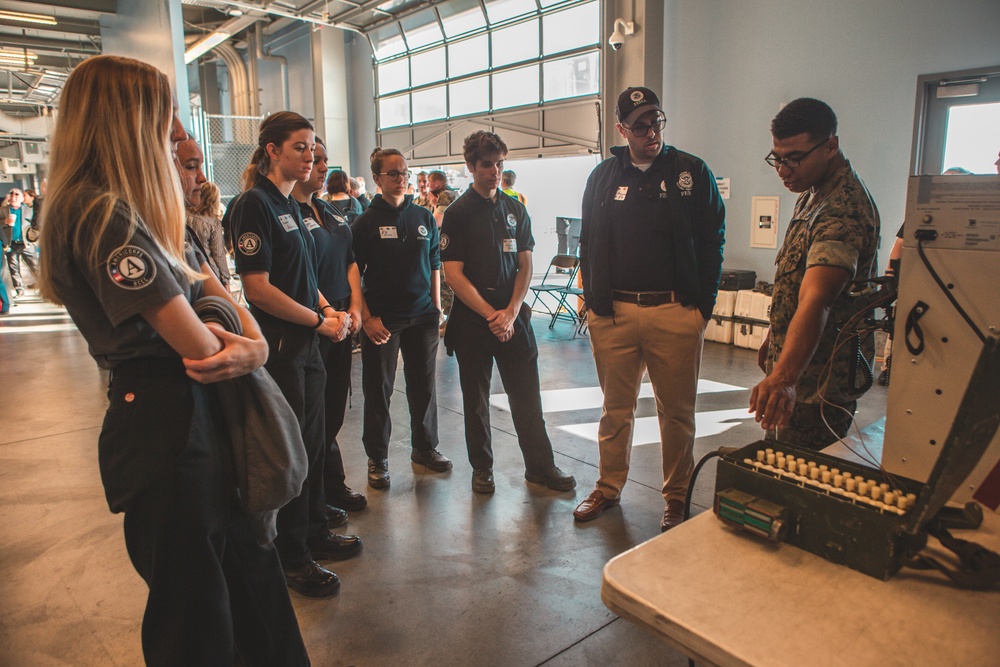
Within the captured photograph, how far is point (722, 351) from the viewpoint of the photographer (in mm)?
6543

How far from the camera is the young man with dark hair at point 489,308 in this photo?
3.14 m

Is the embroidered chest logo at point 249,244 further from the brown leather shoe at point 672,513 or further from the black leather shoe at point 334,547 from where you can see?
the brown leather shoe at point 672,513

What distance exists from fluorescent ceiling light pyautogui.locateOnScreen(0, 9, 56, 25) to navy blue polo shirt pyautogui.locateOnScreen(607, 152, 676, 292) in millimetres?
12100

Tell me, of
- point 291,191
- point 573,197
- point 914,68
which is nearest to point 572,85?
point 573,197

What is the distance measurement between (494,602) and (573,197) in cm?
834

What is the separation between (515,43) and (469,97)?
1.25 meters

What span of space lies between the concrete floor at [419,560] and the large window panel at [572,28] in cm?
568

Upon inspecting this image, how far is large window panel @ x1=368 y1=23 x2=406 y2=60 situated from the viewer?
1147 centimetres

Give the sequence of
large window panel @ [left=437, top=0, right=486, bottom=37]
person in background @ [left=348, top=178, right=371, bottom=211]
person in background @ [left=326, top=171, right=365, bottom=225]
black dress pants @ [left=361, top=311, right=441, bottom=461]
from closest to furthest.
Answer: black dress pants @ [left=361, top=311, right=441, bottom=461] → person in background @ [left=326, top=171, right=365, bottom=225] → person in background @ [left=348, top=178, right=371, bottom=211] → large window panel @ [left=437, top=0, right=486, bottom=37]

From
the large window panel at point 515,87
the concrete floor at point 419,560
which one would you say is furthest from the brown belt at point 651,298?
the large window panel at point 515,87

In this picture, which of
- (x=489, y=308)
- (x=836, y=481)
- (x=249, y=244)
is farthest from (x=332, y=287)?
(x=836, y=481)

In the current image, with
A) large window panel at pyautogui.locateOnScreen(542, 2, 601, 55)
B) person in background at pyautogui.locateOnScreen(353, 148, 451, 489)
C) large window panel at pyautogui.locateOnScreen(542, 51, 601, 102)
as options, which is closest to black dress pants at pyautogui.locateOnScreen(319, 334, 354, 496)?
person in background at pyautogui.locateOnScreen(353, 148, 451, 489)

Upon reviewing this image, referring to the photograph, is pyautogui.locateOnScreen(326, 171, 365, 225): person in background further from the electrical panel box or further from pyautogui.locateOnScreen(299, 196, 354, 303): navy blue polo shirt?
the electrical panel box

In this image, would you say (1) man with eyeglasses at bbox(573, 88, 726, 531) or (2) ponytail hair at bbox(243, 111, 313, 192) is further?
(1) man with eyeglasses at bbox(573, 88, 726, 531)
